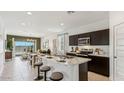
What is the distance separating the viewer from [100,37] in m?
5.23

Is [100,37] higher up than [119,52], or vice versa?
[100,37]

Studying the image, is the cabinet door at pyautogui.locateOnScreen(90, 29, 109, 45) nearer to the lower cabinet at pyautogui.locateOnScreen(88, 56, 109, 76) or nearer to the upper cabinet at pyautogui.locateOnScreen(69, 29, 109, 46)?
the upper cabinet at pyautogui.locateOnScreen(69, 29, 109, 46)

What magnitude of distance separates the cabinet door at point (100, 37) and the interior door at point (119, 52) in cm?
124

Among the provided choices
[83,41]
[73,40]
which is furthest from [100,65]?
[73,40]

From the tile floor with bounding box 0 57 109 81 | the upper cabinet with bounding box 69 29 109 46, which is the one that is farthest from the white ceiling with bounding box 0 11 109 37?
the tile floor with bounding box 0 57 109 81

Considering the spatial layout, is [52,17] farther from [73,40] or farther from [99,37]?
[73,40]

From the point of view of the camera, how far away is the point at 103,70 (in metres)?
4.62

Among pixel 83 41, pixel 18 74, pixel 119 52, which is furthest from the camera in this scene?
pixel 83 41

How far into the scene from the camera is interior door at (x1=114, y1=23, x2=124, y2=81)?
3.37 metres

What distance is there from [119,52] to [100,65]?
4.76 feet

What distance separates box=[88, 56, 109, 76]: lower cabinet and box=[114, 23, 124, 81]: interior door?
0.80 m
